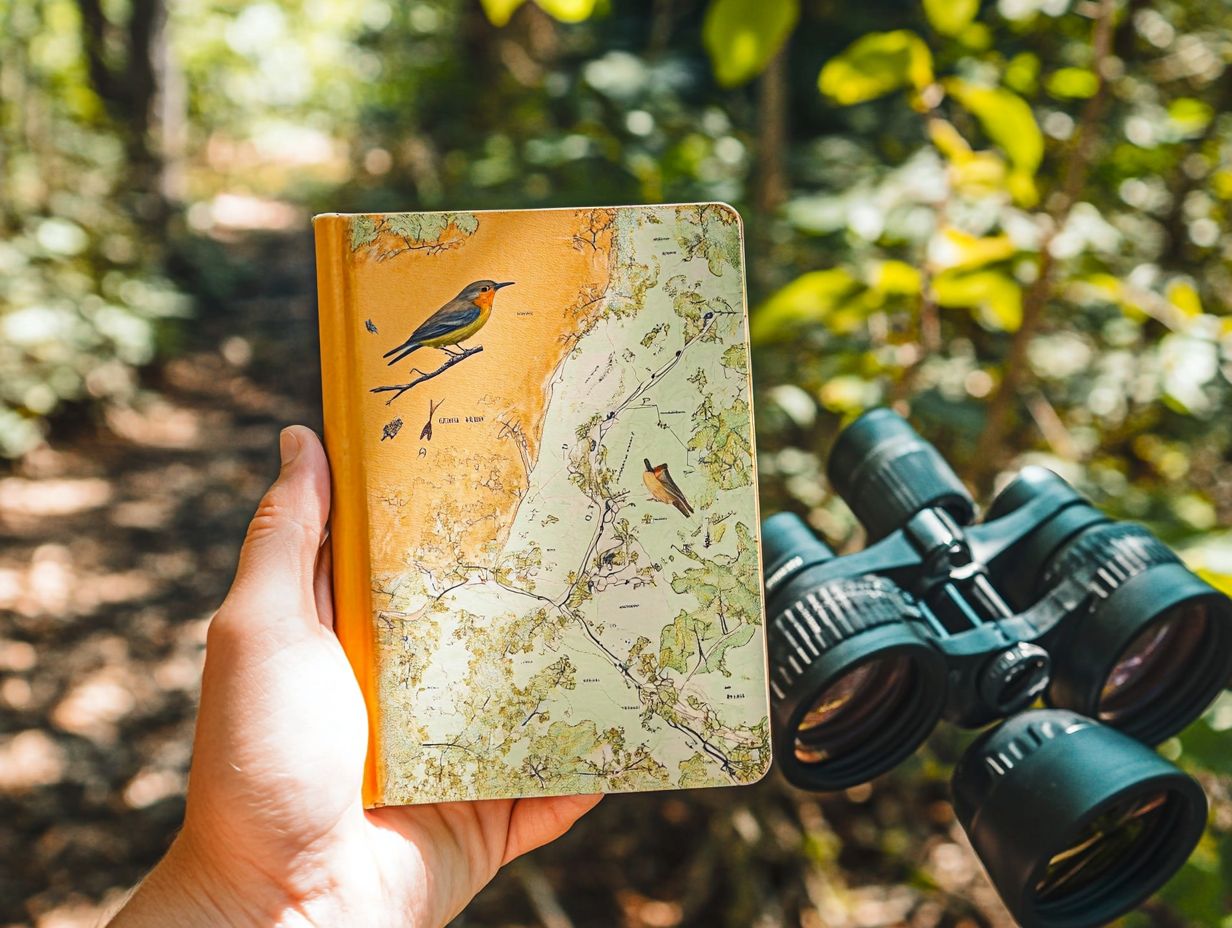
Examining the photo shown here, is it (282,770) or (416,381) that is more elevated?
(416,381)

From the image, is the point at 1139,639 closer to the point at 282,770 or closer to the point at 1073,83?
the point at 282,770

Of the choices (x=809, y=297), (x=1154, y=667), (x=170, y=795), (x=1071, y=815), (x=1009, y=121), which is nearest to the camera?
(x=1071, y=815)

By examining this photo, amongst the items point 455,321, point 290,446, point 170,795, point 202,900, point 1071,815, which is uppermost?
point 455,321

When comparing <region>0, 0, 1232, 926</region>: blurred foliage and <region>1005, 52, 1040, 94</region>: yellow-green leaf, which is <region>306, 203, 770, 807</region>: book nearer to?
<region>0, 0, 1232, 926</region>: blurred foliage

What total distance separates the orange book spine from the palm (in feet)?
0.06

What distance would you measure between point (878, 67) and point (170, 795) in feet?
7.21

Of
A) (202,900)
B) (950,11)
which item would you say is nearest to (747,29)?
(950,11)

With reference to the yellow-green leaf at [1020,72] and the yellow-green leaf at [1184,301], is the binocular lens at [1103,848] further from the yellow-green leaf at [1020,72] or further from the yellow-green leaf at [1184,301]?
the yellow-green leaf at [1020,72]

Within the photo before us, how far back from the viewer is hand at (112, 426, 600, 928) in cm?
→ 86

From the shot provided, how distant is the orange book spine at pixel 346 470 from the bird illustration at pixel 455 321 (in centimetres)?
5

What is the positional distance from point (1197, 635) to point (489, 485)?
26.1 inches

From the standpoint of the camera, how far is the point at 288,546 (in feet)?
2.91

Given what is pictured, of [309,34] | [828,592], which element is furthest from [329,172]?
[828,592]

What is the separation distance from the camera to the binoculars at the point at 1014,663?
0.80m
